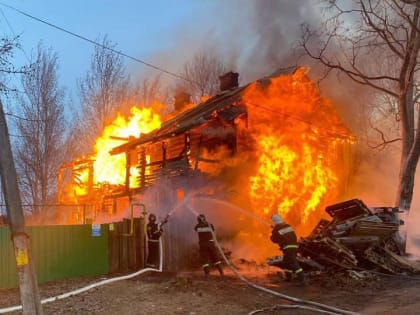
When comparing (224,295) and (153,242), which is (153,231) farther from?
(224,295)

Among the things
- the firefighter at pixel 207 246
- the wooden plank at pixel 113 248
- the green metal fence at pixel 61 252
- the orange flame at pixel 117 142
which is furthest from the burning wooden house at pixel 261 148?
the green metal fence at pixel 61 252

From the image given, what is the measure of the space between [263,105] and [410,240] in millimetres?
7303

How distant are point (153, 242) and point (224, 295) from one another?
398cm

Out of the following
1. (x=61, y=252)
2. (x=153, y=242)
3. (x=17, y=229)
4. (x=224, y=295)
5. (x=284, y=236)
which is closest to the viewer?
(x=17, y=229)

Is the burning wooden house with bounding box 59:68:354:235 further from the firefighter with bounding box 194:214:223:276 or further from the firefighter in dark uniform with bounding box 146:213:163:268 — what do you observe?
the firefighter with bounding box 194:214:223:276

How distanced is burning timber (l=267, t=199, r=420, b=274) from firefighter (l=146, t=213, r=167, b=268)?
9.94 feet

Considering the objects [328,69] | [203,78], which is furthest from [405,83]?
[203,78]

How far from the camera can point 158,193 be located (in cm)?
1487

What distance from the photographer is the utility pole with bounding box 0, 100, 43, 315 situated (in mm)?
5641

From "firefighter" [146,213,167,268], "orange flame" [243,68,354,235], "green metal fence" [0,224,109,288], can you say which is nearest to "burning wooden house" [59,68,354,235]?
"orange flame" [243,68,354,235]

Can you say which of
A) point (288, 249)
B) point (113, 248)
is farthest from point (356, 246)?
point (113, 248)

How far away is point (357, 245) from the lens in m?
12.6

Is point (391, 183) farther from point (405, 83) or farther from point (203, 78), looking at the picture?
point (203, 78)

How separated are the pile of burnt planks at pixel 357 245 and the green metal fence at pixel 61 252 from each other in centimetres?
540
